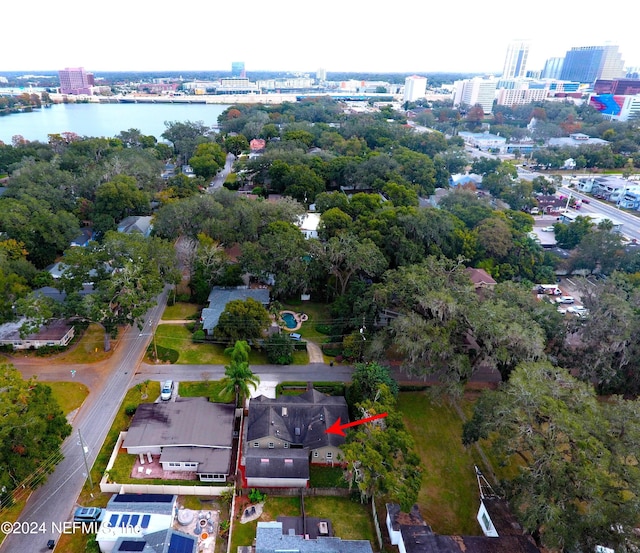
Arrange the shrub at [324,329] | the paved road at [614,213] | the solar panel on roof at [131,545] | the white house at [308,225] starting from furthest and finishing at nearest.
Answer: the paved road at [614,213] < the white house at [308,225] < the shrub at [324,329] < the solar panel on roof at [131,545]

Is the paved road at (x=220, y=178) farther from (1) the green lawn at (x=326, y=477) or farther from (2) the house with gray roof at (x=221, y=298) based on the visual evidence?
(1) the green lawn at (x=326, y=477)

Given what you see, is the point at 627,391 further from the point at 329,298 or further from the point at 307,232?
the point at 307,232

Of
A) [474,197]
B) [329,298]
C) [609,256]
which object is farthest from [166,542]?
[474,197]

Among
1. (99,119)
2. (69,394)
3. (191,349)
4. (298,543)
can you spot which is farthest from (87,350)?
(99,119)

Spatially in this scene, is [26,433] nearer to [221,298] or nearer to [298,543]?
[298,543]

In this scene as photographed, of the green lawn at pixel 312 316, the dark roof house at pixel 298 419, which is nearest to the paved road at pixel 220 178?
the green lawn at pixel 312 316

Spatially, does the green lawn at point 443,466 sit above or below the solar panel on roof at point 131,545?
below
